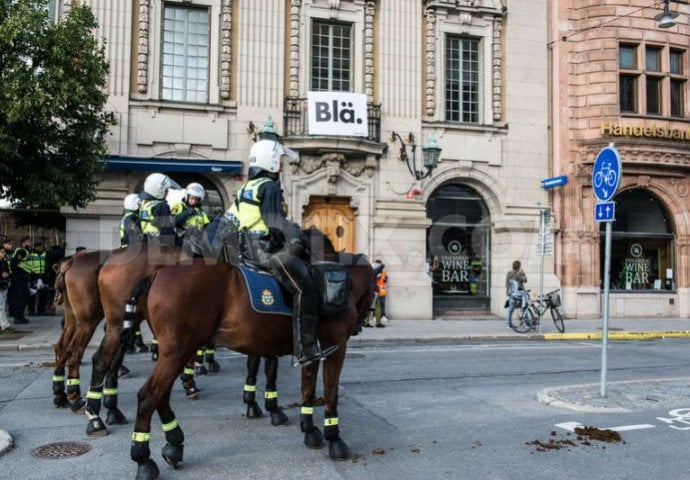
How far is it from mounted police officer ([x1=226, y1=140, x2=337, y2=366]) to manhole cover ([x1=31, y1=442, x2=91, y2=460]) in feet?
7.00

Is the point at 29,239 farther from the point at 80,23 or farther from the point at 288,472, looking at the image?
the point at 288,472

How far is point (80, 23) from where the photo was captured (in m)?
13.6

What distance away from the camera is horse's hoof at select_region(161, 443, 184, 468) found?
5.07m

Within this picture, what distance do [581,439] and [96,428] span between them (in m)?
4.77

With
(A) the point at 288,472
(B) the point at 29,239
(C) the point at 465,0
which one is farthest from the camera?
(C) the point at 465,0

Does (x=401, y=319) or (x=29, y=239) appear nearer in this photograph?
(x=29, y=239)

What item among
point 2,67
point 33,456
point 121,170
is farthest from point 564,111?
point 33,456

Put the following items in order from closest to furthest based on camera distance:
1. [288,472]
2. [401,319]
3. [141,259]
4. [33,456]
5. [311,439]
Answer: [288,472] < [33,456] < [311,439] < [141,259] < [401,319]

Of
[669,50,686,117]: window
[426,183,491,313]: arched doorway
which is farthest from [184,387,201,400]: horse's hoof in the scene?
[669,50,686,117]: window

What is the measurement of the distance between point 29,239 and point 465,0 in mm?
15439

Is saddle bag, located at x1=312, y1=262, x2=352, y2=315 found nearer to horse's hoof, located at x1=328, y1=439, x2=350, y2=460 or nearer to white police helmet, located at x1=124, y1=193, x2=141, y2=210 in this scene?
horse's hoof, located at x1=328, y1=439, x2=350, y2=460

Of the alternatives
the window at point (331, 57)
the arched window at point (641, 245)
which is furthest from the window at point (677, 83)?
the window at point (331, 57)

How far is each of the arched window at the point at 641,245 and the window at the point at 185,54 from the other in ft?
48.4

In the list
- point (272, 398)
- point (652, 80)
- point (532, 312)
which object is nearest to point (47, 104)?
point (272, 398)
